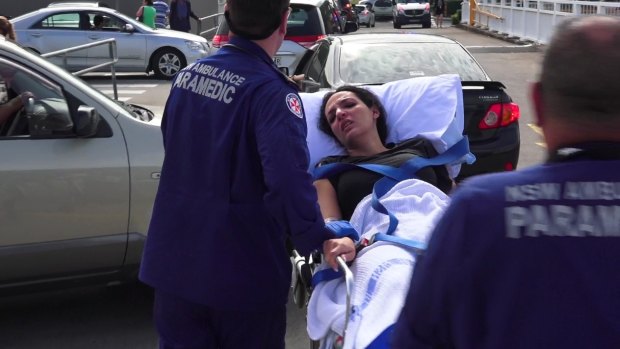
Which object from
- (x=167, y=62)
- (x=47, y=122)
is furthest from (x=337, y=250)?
(x=167, y=62)

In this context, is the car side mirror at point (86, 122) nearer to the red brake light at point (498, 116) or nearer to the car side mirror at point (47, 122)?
the car side mirror at point (47, 122)

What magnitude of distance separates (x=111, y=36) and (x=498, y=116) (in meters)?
12.2

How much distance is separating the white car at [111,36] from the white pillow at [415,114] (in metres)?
12.9

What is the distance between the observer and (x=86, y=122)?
15.2ft

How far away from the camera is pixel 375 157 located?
4219 mm

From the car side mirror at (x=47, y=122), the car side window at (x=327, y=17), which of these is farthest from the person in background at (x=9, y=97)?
the car side window at (x=327, y=17)

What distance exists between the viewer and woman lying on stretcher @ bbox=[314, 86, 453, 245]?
399cm

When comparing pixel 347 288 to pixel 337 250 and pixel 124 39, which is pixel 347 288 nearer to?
pixel 337 250

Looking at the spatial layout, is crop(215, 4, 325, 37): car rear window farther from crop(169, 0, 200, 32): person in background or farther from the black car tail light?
crop(169, 0, 200, 32): person in background

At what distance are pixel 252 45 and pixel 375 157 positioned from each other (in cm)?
156

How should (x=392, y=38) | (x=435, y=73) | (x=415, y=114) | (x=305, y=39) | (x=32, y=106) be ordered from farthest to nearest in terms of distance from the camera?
(x=305, y=39) < (x=392, y=38) < (x=435, y=73) < (x=32, y=106) < (x=415, y=114)

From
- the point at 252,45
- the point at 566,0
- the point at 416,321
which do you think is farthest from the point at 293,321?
the point at 566,0

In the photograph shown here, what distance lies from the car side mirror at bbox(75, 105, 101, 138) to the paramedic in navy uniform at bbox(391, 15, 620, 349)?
3.42 meters

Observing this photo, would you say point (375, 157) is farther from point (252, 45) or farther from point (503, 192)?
point (503, 192)
